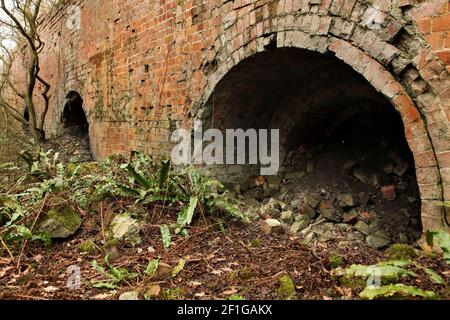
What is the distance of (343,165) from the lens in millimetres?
5234

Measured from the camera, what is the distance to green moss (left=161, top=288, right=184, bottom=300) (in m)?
2.76

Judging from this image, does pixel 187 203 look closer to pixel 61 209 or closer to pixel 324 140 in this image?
pixel 61 209

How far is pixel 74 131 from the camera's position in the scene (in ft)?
36.9

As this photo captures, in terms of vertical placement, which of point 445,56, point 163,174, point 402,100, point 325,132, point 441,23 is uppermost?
point 441,23

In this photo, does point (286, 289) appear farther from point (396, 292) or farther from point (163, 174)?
point (163, 174)

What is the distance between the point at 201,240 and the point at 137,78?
151 inches

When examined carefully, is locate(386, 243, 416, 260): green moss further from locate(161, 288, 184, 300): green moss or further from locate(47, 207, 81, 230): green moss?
locate(47, 207, 81, 230): green moss

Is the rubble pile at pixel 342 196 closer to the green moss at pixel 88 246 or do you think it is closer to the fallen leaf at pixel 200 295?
the fallen leaf at pixel 200 295

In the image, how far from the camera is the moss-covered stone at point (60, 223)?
3848mm

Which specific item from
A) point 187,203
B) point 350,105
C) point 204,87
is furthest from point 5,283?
point 350,105

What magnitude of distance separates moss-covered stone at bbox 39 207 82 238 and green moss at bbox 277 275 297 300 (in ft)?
7.61

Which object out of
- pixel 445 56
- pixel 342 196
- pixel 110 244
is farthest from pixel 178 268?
pixel 445 56

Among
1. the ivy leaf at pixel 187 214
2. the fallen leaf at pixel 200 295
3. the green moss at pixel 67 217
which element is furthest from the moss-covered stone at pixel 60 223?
the fallen leaf at pixel 200 295

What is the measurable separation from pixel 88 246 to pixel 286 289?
2.03 meters
